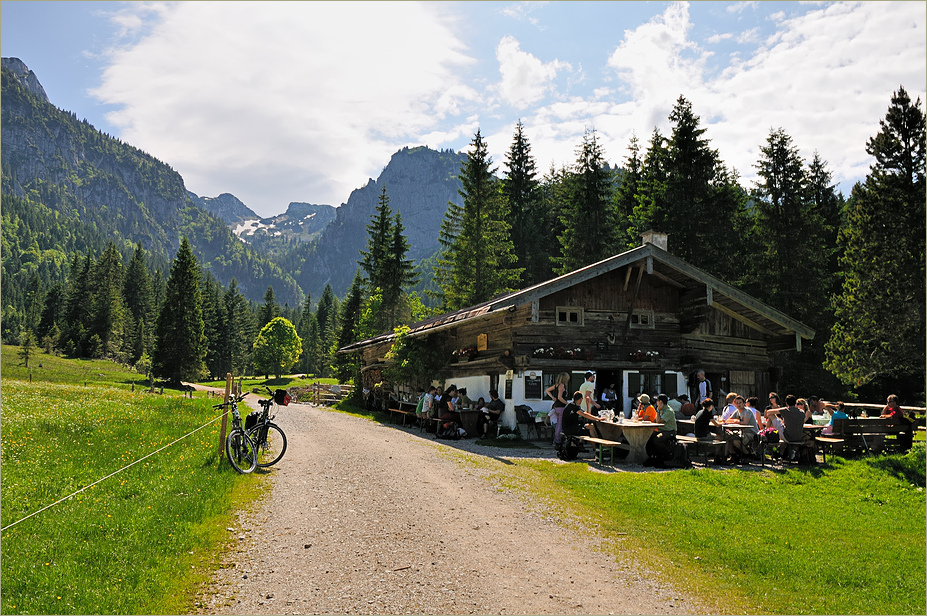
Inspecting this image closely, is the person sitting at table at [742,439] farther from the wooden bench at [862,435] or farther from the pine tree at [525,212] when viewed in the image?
the pine tree at [525,212]

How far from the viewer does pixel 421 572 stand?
6.67 metres

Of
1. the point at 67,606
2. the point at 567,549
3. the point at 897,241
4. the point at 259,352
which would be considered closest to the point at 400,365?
the point at 567,549

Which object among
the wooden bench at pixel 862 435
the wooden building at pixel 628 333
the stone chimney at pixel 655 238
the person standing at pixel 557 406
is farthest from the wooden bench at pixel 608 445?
the stone chimney at pixel 655 238

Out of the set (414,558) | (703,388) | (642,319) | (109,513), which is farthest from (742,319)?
(109,513)

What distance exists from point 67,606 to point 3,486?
580 cm

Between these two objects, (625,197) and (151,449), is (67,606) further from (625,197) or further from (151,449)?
(625,197)

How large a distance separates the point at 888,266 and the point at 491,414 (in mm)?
24500

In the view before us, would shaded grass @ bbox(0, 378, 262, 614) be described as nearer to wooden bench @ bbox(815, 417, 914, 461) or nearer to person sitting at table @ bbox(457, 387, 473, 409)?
person sitting at table @ bbox(457, 387, 473, 409)

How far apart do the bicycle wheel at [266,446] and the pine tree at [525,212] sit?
38.1 metres

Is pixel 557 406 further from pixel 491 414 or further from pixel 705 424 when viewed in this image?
pixel 705 424

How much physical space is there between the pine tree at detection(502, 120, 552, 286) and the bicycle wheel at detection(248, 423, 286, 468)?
1499 inches

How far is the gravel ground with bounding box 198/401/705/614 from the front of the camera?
5.89 metres

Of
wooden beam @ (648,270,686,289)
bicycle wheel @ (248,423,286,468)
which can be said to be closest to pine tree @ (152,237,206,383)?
bicycle wheel @ (248,423,286,468)

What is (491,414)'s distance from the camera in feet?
66.5
